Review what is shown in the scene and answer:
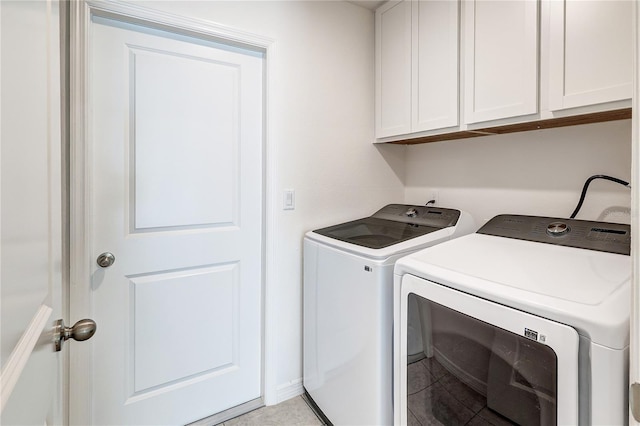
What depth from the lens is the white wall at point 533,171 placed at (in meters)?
1.38

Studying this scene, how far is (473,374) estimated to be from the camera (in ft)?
3.29

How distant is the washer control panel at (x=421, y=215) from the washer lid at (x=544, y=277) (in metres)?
0.31

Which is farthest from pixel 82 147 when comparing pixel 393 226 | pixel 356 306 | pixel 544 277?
pixel 544 277

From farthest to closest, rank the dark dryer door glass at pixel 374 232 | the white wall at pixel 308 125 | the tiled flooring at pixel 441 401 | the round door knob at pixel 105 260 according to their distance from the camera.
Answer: the white wall at pixel 308 125, the dark dryer door glass at pixel 374 232, the round door knob at pixel 105 260, the tiled flooring at pixel 441 401

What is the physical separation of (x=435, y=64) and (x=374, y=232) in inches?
38.1

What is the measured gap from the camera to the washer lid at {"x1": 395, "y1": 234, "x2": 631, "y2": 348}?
0.74 metres

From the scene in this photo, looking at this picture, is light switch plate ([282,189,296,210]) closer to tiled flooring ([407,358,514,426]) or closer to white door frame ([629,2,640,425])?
tiled flooring ([407,358,514,426])

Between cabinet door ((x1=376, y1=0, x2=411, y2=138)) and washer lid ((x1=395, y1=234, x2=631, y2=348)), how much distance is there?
0.94 m

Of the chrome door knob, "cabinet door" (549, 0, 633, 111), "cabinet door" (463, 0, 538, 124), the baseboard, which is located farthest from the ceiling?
the baseboard

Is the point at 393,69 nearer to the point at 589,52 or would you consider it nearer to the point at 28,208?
the point at 589,52

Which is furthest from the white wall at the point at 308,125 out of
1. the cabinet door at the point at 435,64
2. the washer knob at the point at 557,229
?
the washer knob at the point at 557,229

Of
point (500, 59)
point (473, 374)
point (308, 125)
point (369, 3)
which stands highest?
point (369, 3)

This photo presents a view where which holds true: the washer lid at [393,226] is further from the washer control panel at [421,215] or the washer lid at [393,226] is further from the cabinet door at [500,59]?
the cabinet door at [500,59]

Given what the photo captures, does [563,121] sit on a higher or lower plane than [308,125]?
lower
